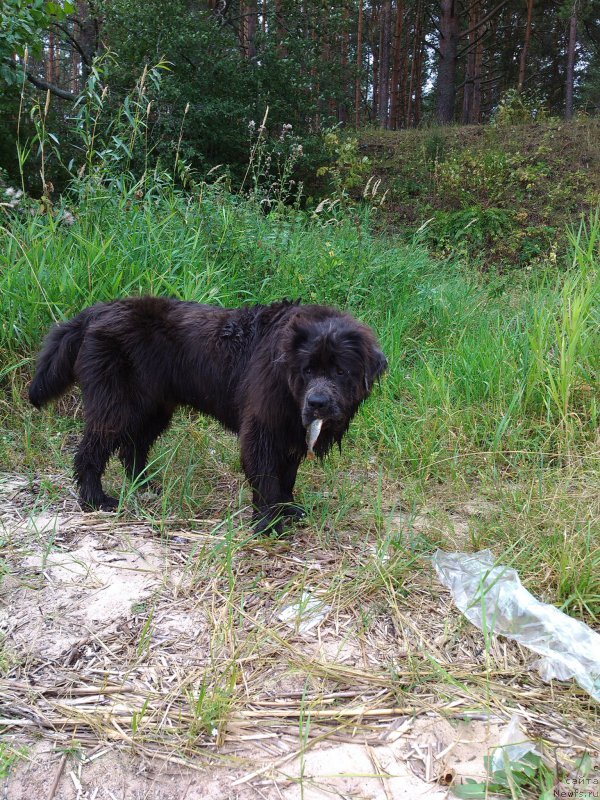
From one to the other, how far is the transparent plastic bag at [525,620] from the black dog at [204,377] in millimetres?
914

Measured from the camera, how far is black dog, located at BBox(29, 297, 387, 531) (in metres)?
3.06

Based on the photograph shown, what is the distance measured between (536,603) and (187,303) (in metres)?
2.40

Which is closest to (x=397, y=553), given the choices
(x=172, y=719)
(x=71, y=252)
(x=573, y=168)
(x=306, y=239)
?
(x=172, y=719)

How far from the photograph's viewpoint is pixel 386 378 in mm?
4836

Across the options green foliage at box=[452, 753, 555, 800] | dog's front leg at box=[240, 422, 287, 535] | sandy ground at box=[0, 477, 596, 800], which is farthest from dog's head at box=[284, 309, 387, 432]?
green foliage at box=[452, 753, 555, 800]

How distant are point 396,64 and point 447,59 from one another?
4.61 m

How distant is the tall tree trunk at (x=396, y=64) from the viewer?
62.1ft

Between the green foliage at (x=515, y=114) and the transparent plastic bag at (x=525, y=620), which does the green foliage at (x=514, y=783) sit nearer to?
the transparent plastic bag at (x=525, y=620)

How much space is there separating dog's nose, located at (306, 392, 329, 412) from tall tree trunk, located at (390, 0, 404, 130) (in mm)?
19686

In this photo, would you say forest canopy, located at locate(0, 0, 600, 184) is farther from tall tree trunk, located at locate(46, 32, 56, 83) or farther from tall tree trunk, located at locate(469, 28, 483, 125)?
tall tree trunk, located at locate(469, 28, 483, 125)

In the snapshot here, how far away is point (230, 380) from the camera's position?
3.42m

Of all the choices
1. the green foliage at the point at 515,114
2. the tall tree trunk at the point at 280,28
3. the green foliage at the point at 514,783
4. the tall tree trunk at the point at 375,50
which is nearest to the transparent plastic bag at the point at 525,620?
the green foliage at the point at 514,783

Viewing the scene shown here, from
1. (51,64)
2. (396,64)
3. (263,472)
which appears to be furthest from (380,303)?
(396,64)

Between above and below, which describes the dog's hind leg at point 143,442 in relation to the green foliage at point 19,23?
below
